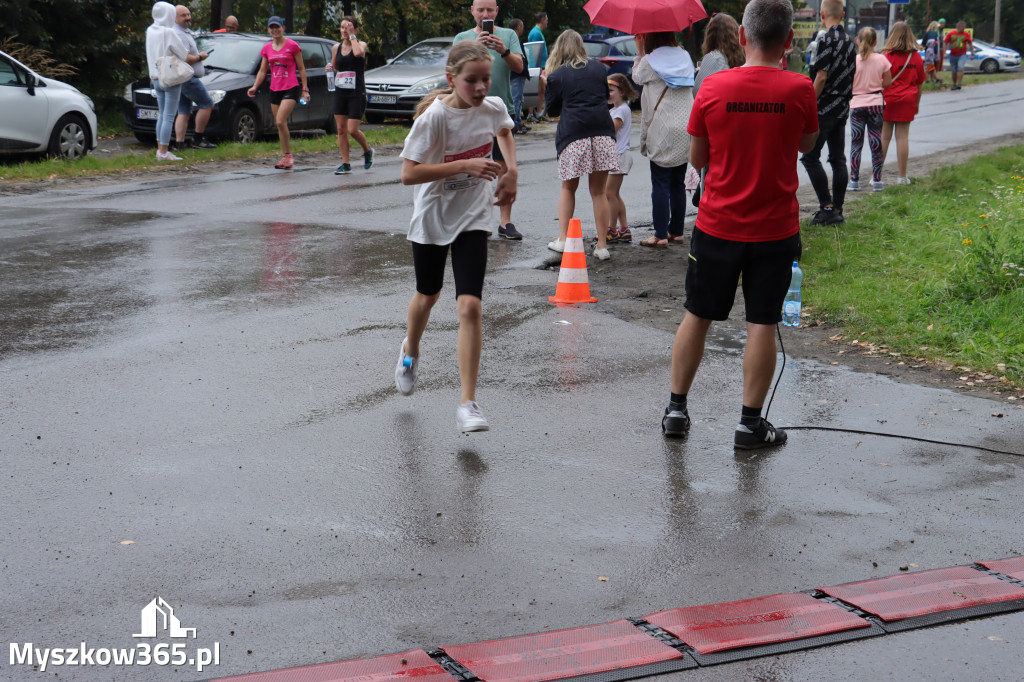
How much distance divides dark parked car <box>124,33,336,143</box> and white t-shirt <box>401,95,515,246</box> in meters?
13.3

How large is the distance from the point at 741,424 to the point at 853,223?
6.30 meters

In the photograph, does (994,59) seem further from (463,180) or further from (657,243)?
(463,180)

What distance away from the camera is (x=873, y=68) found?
12961mm

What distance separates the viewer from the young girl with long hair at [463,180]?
214 inches

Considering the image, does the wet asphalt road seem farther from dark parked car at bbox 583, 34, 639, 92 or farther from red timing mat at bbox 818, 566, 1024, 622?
dark parked car at bbox 583, 34, 639, 92

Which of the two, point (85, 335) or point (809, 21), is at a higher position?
point (809, 21)

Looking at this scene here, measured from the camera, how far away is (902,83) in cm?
1362

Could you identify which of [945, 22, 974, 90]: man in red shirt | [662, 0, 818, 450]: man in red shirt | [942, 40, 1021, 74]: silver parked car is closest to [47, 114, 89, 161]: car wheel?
[662, 0, 818, 450]: man in red shirt

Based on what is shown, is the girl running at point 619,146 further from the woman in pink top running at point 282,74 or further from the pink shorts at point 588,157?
the woman in pink top running at point 282,74

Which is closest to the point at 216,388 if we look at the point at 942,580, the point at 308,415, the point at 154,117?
the point at 308,415

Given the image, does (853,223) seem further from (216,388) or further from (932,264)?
(216,388)

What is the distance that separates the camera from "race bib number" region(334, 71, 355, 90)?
1481 centimetres

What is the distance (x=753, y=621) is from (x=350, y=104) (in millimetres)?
12146

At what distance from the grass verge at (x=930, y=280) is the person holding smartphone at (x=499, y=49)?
9.30 ft
